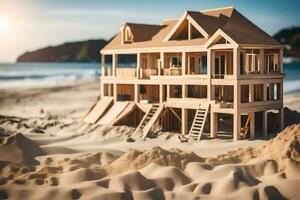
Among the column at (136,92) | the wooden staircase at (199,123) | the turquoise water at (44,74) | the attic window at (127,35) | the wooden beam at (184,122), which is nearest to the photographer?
the wooden staircase at (199,123)

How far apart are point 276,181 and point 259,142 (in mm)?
5711

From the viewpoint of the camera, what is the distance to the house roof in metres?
20.3

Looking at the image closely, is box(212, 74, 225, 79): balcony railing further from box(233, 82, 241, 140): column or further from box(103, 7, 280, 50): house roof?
box(103, 7, 280, 50): house roof

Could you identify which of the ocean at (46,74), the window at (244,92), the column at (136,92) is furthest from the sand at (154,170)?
the ocean at (46,74)

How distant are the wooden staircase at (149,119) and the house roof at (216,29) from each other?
9.33 feet

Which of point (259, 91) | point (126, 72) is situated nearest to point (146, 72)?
point (126, 72)

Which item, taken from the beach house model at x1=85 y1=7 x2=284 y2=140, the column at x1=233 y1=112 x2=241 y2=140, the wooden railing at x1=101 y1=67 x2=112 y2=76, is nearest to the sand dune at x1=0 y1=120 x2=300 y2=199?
the column at x1=233 y1=112 x2=241 y2=140

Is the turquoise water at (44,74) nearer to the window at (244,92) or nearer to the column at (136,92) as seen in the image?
the column at (136,92)

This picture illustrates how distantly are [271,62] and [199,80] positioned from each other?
4.15 m

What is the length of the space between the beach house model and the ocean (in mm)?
21956

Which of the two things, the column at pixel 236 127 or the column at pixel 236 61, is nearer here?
the column at pixel 236 61

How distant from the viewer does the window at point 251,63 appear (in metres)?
22.3

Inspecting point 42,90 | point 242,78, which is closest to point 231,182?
point 242,78

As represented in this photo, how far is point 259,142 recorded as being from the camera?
18.6 m
